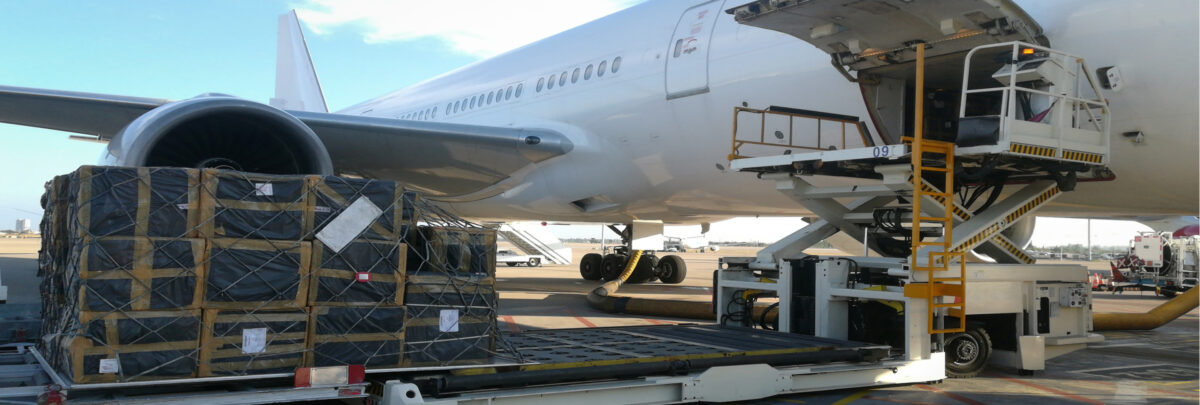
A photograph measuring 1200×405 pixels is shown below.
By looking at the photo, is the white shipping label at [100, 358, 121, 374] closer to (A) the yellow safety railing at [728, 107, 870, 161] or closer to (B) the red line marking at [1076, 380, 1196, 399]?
(A) the yellow safety railing at [728, 107, 870, 161]

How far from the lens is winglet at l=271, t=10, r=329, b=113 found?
858 inches

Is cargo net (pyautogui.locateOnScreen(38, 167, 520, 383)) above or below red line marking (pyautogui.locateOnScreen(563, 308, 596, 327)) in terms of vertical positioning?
above

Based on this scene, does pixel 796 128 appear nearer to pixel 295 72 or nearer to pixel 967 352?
pixel 967 352

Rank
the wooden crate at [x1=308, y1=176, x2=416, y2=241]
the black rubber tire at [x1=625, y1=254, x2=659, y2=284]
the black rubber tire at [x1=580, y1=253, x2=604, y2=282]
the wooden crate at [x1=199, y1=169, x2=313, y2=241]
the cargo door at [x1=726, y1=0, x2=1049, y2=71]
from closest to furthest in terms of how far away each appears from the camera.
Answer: the wooden crate at [x1=199, y1=169, x2=313, y2=241] → the wooden crate at [x1=308, y1=176, x2=416, y2=241] → the cargo door at [x1=726, y1=0, x2=1049, y2=71] → the black rubber tire at [x1=625, y1=254, x2=659, y2=284] → the black rubber tire at [x1=580, y1=253, x2=604, y2=282]

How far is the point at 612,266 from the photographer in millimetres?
18922

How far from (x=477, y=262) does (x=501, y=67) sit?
8.76 m

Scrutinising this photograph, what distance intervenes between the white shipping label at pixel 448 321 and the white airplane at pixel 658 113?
10.3 feet

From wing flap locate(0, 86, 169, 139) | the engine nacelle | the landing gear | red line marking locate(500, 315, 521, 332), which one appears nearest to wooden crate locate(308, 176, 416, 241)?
the engine nacelle

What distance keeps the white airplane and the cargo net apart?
9.74 feet

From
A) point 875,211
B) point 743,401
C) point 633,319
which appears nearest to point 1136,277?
point 633,319

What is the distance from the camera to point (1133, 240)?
21.8 m

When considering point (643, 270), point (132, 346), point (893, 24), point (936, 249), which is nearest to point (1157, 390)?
point (936, 249)

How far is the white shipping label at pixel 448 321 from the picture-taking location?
4.55 metres

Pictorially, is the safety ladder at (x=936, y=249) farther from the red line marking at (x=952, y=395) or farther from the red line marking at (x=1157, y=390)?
the red line marking at (x=1157, y=390)
